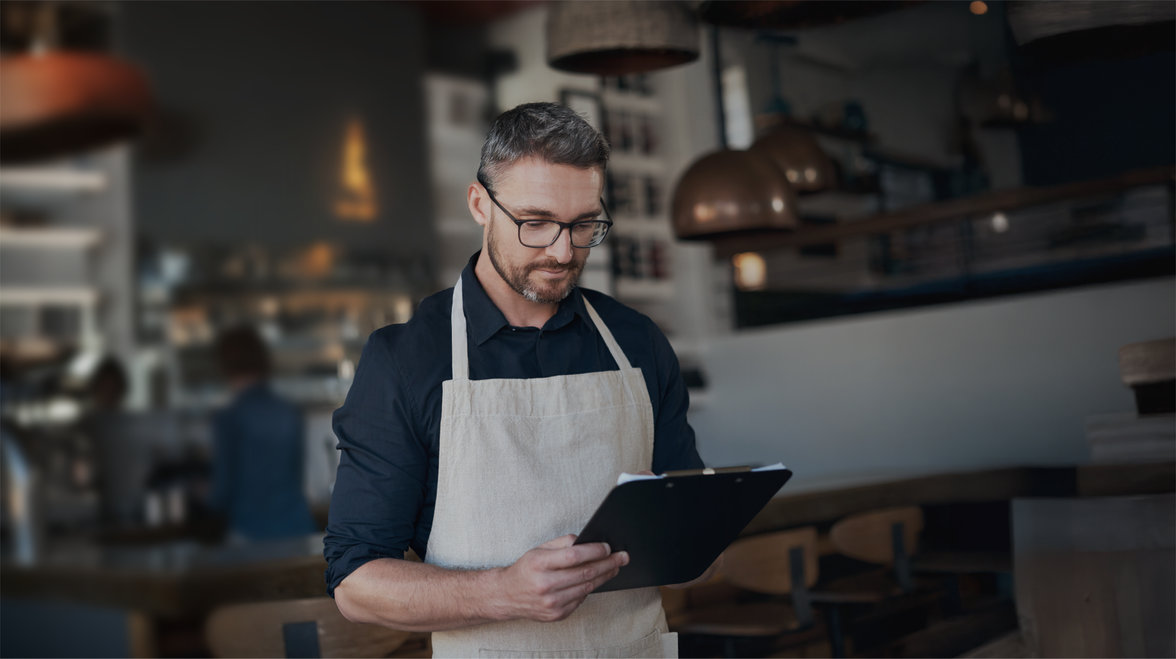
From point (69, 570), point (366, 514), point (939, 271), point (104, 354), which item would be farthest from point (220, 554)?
point (939, 271)

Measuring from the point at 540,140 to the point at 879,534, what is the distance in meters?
2.20

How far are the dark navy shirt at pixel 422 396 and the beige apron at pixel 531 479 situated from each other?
0.03 metres

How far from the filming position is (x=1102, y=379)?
4.14 meters

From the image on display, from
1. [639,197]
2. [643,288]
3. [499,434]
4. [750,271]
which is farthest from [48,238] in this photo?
[499,434]

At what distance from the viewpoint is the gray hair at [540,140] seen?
4.63ft

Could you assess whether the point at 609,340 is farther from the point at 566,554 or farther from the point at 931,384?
the point at 931,384

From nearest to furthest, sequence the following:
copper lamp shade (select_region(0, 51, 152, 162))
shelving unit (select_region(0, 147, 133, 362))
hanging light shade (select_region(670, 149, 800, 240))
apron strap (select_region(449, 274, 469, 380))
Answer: apron strap (select_region(449, 274, 469, 380)) < copper lamp shade (select_region(0, 51, 152, 162)) < hanging light shade (select_region(670, 149, 800, 240)) < shelving unit (select_region(0, 147, 133, 362))

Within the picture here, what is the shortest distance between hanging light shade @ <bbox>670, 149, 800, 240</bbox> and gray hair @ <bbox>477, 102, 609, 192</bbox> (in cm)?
167

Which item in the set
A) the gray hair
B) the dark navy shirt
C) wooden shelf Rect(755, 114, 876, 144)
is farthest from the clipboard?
wooden shelf Rect(755, 114, 876, 144)

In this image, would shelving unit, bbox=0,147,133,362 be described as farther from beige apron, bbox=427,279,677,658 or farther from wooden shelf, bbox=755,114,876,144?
beige apron, bbox=427,279,677,658

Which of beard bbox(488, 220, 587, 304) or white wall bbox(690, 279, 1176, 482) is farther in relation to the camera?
white wall bbox(690, 279, 1176, 482)

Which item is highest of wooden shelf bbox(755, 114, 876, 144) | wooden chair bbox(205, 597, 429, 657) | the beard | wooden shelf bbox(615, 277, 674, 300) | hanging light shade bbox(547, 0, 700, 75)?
wooden shelf bbox(755, 114, 876, 144)

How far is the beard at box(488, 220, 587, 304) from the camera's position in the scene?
1440 mm

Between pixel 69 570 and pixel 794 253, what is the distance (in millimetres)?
4049
